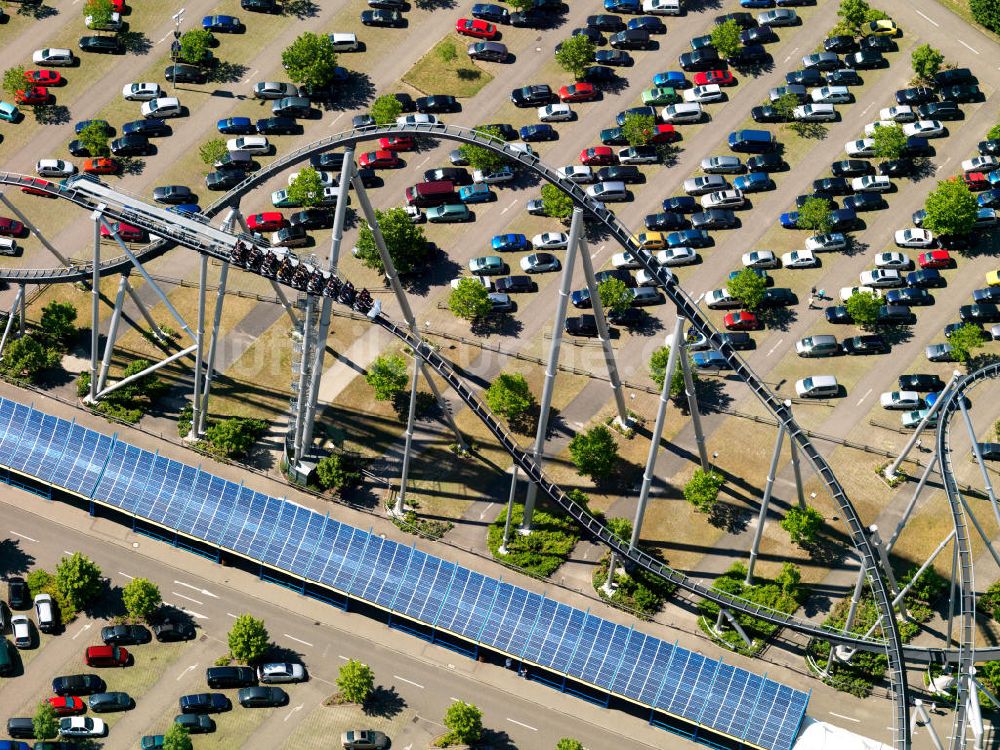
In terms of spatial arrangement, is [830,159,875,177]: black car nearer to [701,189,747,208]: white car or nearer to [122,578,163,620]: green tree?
[701,189,747,208]: white car

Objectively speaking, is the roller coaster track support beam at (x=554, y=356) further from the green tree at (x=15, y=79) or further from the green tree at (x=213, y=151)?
the green tree at (x=15, y=79)

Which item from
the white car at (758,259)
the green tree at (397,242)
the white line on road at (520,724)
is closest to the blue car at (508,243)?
the green tree at (397,242)

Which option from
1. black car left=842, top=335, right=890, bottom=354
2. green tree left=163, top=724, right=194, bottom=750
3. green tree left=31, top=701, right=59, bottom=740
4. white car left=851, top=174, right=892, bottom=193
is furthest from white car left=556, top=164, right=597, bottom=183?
green tree left=31, top=701, right=59, bottom=740

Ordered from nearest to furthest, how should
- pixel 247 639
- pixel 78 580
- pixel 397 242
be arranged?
1. pixel 247 639
2. pixel 78 580
3. pixel 397 242

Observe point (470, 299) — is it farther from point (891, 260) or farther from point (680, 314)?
point (891, 260)

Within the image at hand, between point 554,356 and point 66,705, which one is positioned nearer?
point 66,705

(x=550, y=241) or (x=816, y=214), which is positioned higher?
(x=816, y=214)

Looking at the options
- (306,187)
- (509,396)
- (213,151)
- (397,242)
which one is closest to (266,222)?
(306,187)
